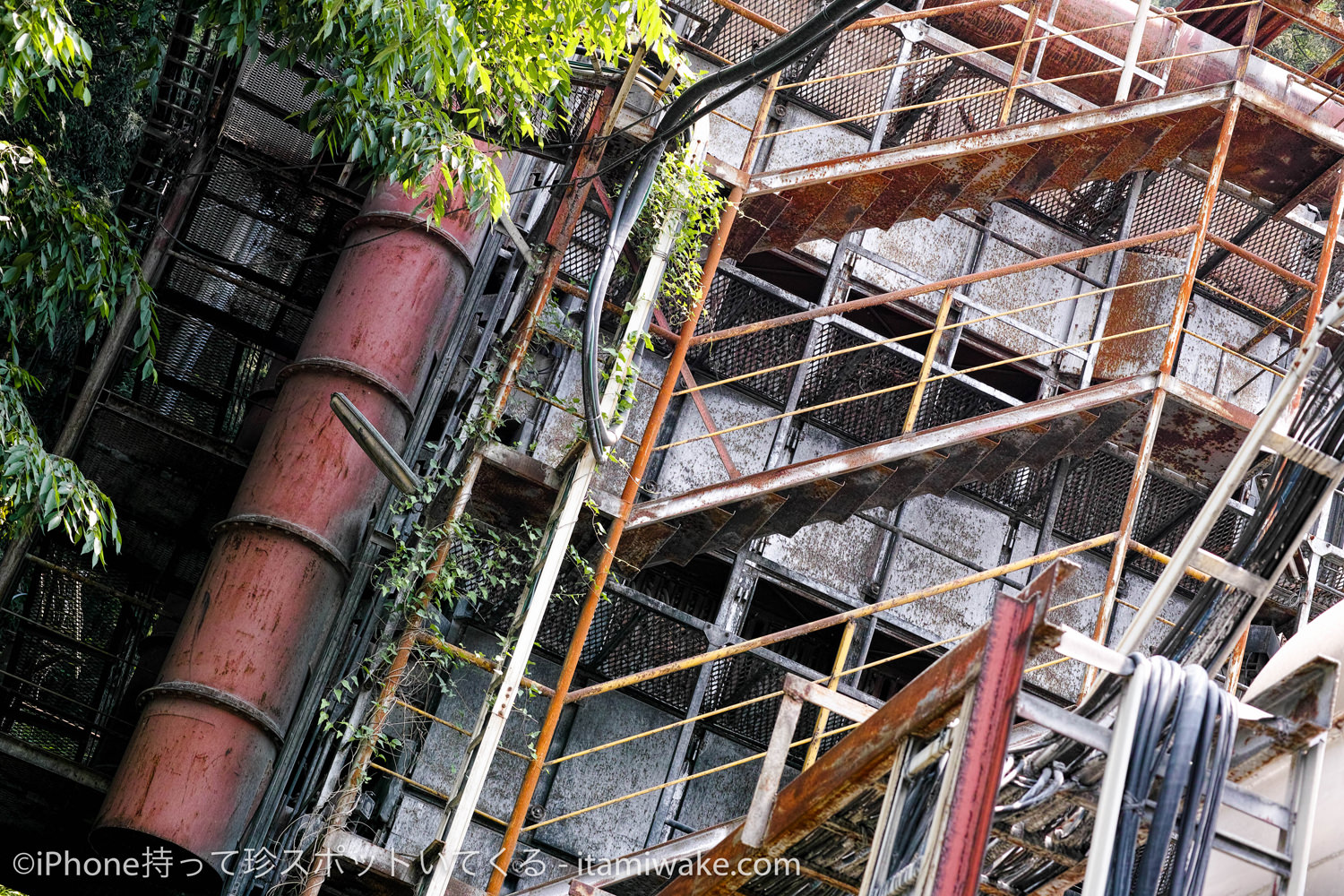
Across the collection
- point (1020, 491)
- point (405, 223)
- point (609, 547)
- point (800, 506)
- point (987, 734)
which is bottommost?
point (987, 734)

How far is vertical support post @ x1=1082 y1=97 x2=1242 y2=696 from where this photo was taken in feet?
27.7

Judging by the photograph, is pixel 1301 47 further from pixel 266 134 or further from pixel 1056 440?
pixel 266 134

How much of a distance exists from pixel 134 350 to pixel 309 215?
1.79 m

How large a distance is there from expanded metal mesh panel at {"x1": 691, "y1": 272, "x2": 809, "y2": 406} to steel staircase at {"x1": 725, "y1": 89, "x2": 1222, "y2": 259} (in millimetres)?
956

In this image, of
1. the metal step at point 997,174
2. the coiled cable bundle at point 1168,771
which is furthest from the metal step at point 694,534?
the coiled cable bundle at point 1168,771

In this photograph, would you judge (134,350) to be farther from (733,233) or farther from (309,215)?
(733,233)

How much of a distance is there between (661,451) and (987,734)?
6.48m

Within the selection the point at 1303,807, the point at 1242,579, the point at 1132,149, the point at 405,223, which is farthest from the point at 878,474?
the point at 1303,807

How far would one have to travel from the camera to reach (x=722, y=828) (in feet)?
26.4

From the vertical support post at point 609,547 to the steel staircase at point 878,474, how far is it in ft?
0.67

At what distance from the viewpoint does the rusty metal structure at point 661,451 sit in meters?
8.00

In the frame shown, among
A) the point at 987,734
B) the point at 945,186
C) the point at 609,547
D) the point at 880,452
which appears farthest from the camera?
the point at 945,186

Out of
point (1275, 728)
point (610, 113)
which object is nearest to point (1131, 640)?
point (1275, 728)

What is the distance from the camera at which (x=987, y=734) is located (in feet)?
14.0
